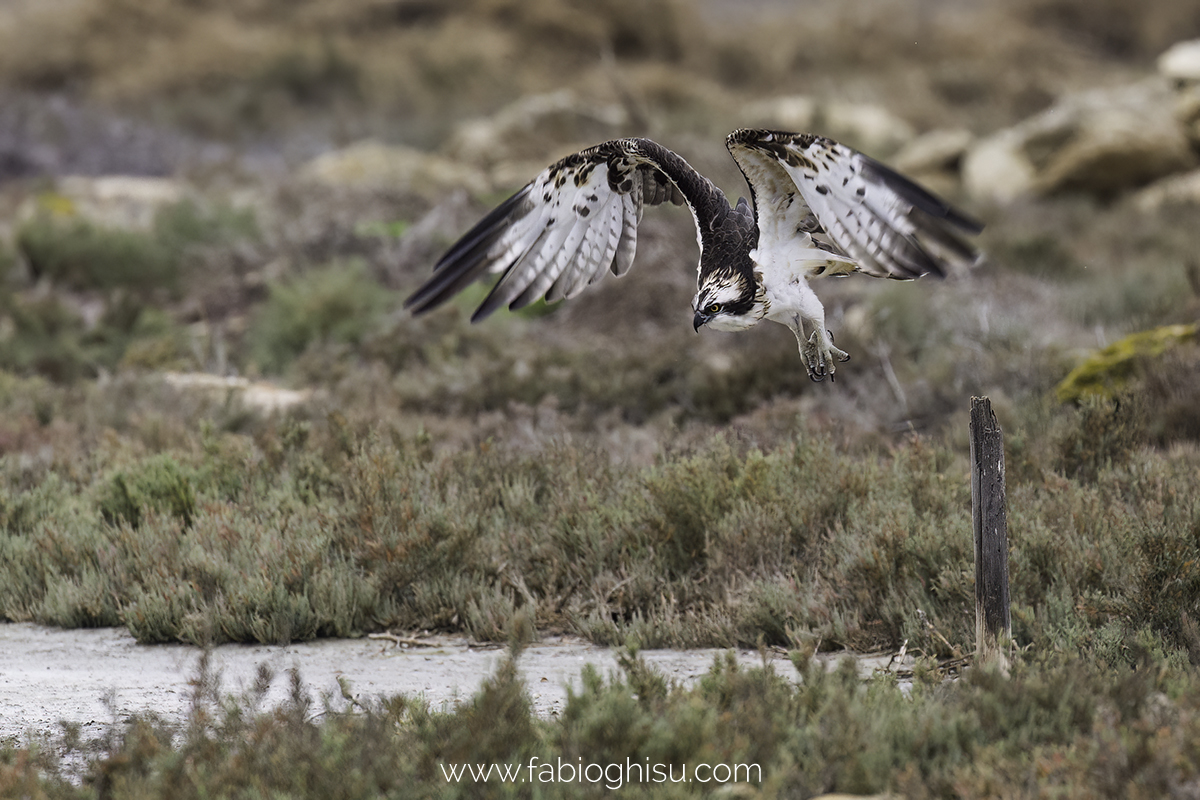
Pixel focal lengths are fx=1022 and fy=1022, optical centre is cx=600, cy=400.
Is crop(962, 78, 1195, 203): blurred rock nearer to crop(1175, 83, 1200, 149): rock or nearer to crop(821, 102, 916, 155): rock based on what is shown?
crop(1175, 83, 1200, 149): rock

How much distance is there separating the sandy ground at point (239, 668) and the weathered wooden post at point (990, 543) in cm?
68

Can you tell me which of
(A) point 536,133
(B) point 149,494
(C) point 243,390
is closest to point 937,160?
(A) point 536,133

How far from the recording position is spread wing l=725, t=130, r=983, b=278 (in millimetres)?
3512

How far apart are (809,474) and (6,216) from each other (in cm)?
1550

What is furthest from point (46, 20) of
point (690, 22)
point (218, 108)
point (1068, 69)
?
point (1068, 69)

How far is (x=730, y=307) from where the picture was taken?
3598 mm

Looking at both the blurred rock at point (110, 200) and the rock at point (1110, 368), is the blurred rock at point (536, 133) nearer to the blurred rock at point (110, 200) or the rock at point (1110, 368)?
the blurred rock at point (110, 200)

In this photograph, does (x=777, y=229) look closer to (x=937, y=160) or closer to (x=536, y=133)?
(x=937, y=160)

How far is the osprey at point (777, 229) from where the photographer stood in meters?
3.54

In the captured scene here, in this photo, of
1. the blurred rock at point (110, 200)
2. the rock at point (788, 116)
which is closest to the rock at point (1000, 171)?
the rock at point (788, 116)

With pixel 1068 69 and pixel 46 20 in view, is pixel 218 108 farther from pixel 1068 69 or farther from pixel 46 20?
pixel 1068 69

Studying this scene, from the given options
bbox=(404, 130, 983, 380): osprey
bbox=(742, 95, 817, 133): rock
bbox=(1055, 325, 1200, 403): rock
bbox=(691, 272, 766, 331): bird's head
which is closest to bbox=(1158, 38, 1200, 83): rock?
bbox=(742, 95, 817, 133): rock

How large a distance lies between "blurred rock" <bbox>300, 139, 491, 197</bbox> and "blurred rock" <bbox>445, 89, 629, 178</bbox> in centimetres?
51

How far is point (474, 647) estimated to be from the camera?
5.15m
